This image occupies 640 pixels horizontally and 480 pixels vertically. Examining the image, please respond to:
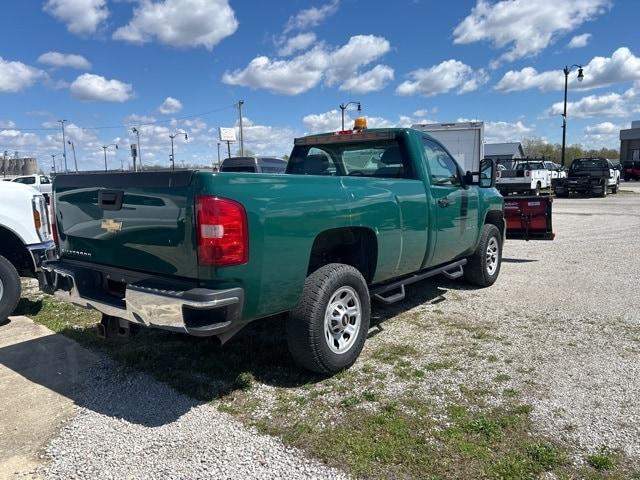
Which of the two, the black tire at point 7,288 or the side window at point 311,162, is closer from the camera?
the black tire at point 7,288

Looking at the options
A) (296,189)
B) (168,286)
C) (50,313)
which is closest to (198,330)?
(168,286)

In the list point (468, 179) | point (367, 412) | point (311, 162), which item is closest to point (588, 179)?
point (468, 179)

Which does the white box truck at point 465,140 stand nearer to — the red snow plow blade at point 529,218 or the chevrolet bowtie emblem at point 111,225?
the red snow plow blade at point 529,218

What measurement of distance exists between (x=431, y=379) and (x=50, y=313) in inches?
187

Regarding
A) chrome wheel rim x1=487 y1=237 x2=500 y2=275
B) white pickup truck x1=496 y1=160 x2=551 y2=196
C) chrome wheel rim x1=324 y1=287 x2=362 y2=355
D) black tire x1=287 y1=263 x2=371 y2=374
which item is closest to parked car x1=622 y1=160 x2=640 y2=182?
white pickup truck x1=496 y1=160 x2=551 y2=196

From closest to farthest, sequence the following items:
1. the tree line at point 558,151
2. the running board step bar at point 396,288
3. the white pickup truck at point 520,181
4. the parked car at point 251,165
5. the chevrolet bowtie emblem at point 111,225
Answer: the chevrolet bowtie emblem at point 111,225
the running board step bar at point 396,288
the parked car at point 251,165
the white pickup truck at point 520,181
the tree line at point 558,151

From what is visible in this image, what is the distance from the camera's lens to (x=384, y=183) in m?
4.43

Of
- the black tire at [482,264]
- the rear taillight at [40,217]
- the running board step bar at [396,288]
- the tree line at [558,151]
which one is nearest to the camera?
the running board step bar at [396,288]

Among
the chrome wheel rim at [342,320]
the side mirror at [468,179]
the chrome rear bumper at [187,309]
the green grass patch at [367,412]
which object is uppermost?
the side mirror at [468,179]

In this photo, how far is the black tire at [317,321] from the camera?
3.69 meters

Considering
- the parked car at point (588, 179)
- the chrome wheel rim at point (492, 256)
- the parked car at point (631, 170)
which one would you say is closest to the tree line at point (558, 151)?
the parked car at point (631, 170)

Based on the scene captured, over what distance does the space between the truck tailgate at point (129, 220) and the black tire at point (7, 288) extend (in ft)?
5.59

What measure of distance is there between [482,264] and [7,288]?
228 inches

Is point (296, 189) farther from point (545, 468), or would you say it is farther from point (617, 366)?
point (617, 366)
